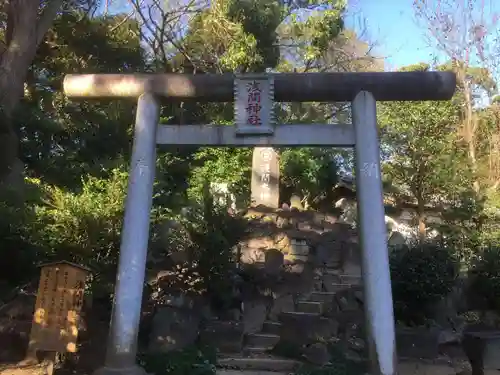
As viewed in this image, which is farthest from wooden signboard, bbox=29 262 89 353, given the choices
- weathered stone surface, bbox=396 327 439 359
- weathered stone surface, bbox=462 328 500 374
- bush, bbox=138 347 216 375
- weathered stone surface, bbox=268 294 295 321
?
weathered stone surface, bbox=462 328 500 374

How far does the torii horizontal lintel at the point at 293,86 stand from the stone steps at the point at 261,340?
388 cm

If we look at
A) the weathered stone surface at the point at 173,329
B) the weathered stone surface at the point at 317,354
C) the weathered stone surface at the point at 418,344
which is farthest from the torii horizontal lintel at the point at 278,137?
the weathered stone surface at the point at 418,344

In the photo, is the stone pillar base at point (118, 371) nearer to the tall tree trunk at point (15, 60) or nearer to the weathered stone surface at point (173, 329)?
the weathered stone surface at point (173, 329)

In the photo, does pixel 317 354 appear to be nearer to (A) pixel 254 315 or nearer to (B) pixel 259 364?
(B) pixel 259 364

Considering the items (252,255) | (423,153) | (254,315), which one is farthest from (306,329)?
(423,153)

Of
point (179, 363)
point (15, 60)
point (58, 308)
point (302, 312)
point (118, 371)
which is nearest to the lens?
point (118, 371)

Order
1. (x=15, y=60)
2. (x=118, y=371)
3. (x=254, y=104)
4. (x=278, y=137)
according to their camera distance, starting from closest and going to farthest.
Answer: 1. (x=118, y=371)
2. (x=278, y=137)
3. (x=254, y=104)
4. (x=15, y=60)

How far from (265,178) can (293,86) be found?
27.9ft

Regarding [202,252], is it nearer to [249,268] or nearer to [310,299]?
[249,268]

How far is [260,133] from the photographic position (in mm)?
6688

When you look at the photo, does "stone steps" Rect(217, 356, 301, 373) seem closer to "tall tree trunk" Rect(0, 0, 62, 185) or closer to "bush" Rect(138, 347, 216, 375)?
"bush" Rect(138, 347, 216, 375)

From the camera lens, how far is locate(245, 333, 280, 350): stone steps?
8148 millimetres

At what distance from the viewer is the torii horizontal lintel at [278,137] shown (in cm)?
667

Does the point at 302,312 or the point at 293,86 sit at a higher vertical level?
the point at 293,86
